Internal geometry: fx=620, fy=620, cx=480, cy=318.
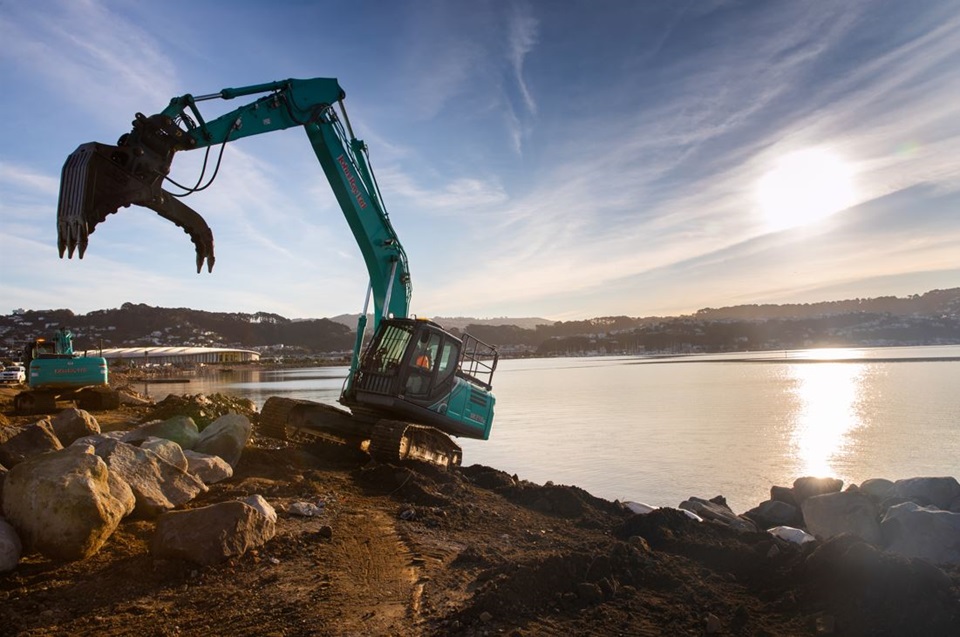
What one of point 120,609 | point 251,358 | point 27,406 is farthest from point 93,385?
point 251,358

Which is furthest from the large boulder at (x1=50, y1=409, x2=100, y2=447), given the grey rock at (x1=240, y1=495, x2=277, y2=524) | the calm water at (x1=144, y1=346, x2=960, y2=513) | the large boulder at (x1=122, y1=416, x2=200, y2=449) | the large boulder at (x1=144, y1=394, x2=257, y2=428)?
the calm water at (x1=144, y1=346, x2=960, y2=513)

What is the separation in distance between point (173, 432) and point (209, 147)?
4.26 metres

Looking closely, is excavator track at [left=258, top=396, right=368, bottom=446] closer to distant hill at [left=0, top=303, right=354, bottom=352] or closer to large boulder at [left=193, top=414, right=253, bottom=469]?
large boulder at [left=193, top=414, right=253, bottom=469]

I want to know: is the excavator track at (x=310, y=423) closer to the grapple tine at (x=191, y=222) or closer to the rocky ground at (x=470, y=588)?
the grapple tine at (x=191, y=222)

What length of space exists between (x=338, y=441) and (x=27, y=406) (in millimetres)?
11297

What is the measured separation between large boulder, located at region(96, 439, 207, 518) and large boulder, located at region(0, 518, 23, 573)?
935mm

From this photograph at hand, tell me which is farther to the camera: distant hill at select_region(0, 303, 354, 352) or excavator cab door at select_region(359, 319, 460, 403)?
distant hill at select_region(0, 303, 354, 352)

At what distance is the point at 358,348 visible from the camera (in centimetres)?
1253

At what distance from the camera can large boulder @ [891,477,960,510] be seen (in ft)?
33.4

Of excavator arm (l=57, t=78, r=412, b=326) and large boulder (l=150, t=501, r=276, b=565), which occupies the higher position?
excavator arm (l=57, t=78, r=412, b=326)

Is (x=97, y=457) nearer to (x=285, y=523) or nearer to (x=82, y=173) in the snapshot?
(x=285, y=523)

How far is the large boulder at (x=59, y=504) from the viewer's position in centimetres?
509

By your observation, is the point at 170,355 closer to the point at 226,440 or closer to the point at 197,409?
the point at 197,409

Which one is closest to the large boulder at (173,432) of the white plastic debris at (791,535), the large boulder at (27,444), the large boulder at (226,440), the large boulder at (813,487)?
the large boulder at (226,440)
